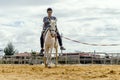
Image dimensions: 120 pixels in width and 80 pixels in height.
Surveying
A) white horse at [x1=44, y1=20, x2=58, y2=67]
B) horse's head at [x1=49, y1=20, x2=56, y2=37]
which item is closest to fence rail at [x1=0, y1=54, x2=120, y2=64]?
white horse at [x1=44, y1=20, x2=58, y2=67]

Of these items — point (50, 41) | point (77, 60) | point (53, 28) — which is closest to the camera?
point (53, 28)

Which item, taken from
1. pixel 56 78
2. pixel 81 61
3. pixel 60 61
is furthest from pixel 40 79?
pixel 81 61

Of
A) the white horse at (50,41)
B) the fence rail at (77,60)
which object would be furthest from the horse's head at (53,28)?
the fence rail at (77,60)

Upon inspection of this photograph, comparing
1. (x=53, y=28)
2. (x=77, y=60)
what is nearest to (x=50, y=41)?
(x=53, y=28)

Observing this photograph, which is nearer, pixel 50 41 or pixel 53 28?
pixel 53 28

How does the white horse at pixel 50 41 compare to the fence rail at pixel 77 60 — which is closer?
the white horse at pixel 50 41

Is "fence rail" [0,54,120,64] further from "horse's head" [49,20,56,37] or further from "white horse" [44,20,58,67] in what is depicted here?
"horse's head" [49,20,56,37]

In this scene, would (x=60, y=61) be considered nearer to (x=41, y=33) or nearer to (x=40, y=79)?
(x=41, y=33)

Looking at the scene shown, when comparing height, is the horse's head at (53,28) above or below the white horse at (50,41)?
above

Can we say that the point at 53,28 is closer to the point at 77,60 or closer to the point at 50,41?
the point at 50,41

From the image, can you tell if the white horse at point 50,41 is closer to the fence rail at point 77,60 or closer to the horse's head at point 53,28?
the horse's head at point 53,28

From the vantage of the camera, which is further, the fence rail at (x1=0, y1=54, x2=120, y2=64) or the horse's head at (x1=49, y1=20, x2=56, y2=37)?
the fence rail at (x1=0, y1=54, x2=120, y2=64)

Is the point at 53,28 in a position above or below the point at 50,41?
above

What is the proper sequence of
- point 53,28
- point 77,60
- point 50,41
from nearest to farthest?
point 53,28, point 50,41, point 77,60
